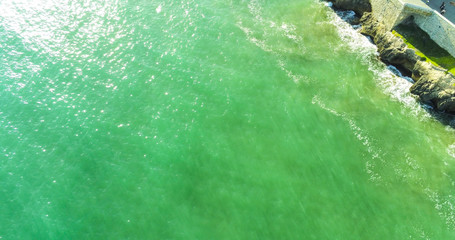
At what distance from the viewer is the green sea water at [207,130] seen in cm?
2530

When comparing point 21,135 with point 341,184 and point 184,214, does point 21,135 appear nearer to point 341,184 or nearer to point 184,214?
point 184,214

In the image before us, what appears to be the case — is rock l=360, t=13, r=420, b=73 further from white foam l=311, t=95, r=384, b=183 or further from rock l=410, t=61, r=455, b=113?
white foam l=311, t=95, r=384, b=183

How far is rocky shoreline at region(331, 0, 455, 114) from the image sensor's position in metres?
30.9

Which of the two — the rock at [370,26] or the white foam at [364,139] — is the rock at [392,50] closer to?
the rock at [370,26]

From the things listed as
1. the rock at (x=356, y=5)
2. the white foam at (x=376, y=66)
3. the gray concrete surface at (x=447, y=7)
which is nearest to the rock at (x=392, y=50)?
the white foam at (x=376, y=66)

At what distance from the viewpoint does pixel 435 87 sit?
1227 inches

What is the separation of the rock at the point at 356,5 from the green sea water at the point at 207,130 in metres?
1.12

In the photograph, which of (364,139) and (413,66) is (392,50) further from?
(364,139)

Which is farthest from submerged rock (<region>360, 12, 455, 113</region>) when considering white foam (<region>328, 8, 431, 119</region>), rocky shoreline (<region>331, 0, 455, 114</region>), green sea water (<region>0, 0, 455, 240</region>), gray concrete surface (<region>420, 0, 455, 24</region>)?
gray concrete surface (<region>420, 0, 455, 24</region>)

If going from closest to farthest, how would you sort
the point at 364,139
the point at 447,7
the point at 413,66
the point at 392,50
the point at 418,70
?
the point at 364,139 < the point at 418,70 < the point at 413,66 < the point at 392,50 < the point at 447,7

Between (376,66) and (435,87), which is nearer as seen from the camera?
(435,87)

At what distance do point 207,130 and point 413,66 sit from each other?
22846mm

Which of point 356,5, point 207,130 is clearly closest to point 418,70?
point 356,5

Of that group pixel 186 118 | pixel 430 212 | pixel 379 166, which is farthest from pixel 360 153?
pixel 186 118
